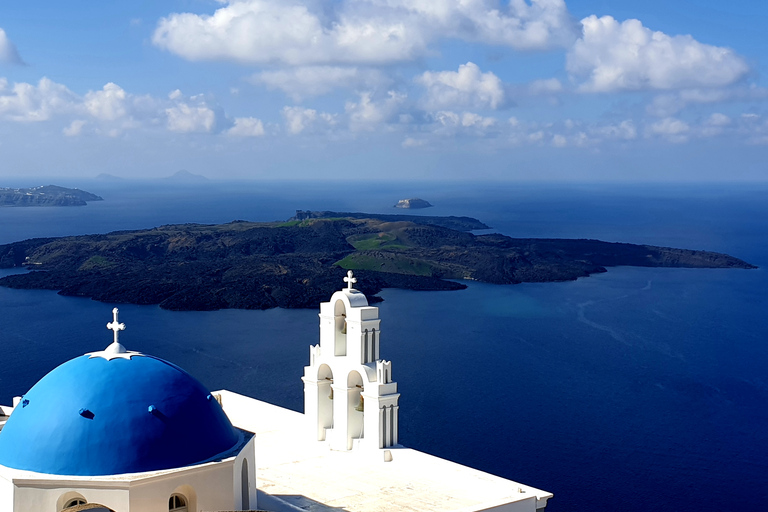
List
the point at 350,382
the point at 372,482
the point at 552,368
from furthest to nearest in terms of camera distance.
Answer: the point at 552,368 < the point at 350,382 < the point at 372,482

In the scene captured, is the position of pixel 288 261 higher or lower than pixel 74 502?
lower

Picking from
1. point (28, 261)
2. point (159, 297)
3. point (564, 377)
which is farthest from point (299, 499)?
point (28, 261)

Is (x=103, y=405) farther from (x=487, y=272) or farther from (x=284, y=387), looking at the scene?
(x=487, y=272)

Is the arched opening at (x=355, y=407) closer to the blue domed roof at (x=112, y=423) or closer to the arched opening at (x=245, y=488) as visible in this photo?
the arched opening at (x=245, y=488)

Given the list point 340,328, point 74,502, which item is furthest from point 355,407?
point 74,502

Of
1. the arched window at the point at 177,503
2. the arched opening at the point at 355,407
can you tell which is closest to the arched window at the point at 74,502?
the arched window at the point at 177,503

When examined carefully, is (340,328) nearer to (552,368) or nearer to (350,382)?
(350,382)
